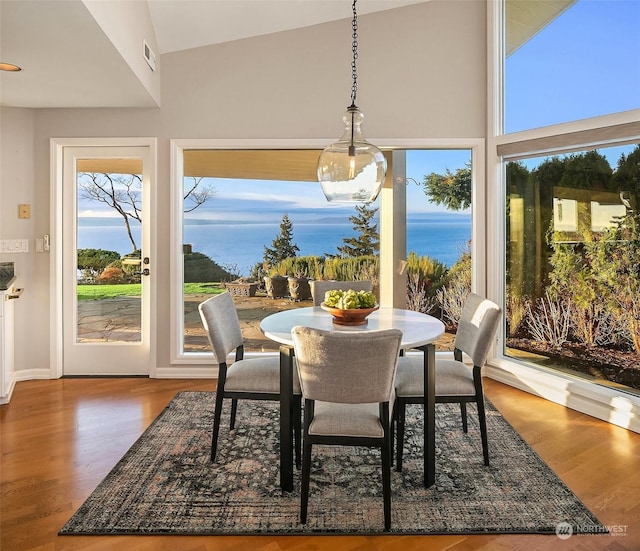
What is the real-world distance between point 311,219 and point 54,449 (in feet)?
8.78

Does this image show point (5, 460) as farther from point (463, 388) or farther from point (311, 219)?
point (311, 219)

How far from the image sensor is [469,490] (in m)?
2.39

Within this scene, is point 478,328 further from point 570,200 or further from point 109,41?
point 109,41

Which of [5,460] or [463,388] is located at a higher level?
[463,388]

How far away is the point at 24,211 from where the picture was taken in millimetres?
4188

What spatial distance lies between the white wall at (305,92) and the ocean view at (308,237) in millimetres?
498

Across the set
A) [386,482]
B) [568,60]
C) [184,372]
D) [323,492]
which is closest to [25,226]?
[184,372]

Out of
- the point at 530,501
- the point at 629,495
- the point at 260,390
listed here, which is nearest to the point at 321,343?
the point at 260,390

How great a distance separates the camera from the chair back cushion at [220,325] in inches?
104

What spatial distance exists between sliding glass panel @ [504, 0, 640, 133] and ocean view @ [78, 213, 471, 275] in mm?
996

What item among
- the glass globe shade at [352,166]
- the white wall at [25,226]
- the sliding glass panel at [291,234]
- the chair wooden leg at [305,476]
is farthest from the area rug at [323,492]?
the white wall at [25,226]

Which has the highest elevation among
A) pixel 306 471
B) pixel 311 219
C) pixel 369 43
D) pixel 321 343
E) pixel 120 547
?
→ pixel 369 43

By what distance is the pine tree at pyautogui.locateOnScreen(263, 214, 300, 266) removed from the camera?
14.6ft

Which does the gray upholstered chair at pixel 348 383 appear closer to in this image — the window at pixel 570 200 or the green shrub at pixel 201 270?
the window at pixel 570 200
